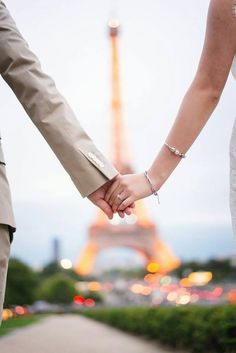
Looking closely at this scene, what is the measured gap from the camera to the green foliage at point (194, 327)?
9297 millimetres

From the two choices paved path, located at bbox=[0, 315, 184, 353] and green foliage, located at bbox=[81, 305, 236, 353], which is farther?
paved path, located at bbox=[0, 315, 184, 353]

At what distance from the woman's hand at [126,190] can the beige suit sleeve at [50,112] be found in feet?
0.94

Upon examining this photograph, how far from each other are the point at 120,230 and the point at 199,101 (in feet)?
140

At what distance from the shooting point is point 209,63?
286cm

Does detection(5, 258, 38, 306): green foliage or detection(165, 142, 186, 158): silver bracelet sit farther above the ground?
detection(165, 142, 186, 158): silver bracelet

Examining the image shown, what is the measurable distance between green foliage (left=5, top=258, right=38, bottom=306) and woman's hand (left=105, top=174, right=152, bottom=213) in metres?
26.7

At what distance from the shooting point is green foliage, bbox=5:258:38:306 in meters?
30.0

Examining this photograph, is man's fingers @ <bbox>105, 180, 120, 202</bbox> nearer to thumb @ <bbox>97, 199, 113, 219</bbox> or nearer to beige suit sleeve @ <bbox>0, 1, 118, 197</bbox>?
thumb @ <bbox>97, 199, 113, 219</bbox>

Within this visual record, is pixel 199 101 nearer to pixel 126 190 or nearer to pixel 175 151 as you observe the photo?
pixel 175 151

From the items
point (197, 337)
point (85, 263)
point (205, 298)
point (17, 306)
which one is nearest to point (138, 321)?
point (197, 337)

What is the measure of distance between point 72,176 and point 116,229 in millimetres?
42458

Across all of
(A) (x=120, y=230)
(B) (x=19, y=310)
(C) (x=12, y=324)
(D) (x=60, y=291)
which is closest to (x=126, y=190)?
(C) (x=12, y=324)

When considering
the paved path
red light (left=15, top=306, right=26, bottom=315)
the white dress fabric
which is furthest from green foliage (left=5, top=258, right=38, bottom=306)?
the white dress fabric

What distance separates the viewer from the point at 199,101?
304cm
